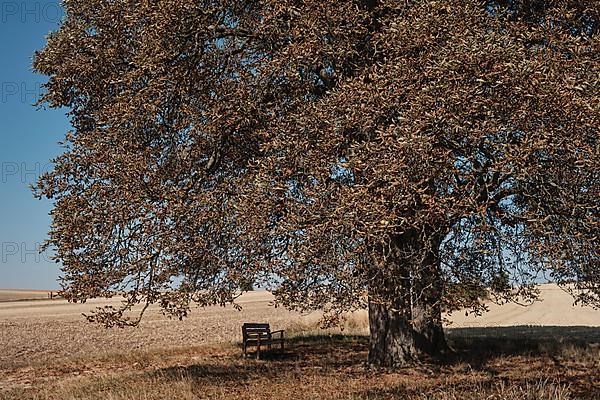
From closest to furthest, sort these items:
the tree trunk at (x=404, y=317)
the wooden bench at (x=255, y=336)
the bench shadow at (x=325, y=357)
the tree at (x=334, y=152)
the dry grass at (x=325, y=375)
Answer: the tree at (x=334, y=152)
the tree trunk at (x=404, y=317)
the dry grass at (x=325, y=375)
the bench shadow at (x=325, y=357)
the wooden bench at (x=255, y=336)

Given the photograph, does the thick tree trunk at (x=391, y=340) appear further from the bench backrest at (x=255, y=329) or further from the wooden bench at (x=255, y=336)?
the bench backrest at (x=255, y=329)

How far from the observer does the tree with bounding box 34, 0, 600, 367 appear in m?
9.18

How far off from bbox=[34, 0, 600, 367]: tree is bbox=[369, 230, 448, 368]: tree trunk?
0.07 m

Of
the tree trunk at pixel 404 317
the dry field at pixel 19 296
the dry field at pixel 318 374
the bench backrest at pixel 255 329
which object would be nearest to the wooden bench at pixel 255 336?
the bench backrest at pixel 255 329

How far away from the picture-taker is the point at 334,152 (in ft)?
35.5

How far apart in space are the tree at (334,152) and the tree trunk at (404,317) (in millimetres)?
68

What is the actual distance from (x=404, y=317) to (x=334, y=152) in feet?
17.3

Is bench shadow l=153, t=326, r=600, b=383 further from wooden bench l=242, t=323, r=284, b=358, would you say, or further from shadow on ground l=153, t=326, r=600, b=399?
wooden bench l=242, t=323, r=284, b=358

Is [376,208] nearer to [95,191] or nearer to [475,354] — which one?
[95,191]

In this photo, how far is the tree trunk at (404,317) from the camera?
1148 centimetres

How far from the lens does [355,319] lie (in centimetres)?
3319

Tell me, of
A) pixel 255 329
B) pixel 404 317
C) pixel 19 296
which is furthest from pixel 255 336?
pixel 19 296

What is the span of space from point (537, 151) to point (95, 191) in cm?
879

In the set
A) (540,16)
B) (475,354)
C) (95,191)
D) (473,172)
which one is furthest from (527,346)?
(95,191)
